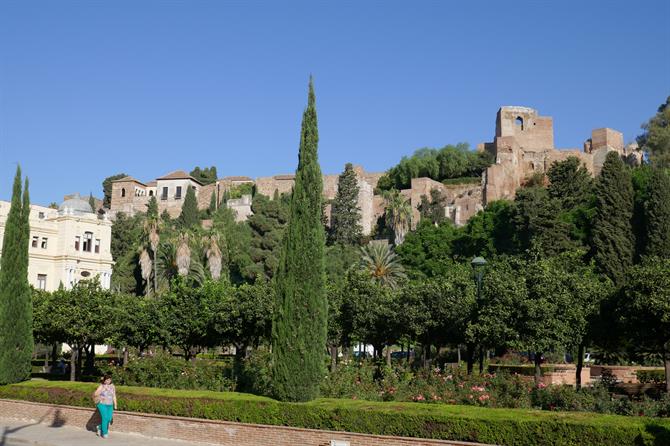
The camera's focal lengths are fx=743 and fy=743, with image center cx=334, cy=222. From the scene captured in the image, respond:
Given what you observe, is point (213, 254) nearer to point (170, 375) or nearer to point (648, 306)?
point (170, 375)

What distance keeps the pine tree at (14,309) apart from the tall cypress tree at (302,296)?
9530 mm

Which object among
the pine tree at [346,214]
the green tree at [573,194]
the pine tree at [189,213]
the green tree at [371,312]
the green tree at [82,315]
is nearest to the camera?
the green tree at [82,315]

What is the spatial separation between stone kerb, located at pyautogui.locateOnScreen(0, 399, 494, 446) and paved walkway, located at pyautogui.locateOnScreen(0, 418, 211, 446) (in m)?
0.22

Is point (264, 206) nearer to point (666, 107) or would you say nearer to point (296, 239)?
point (666, 107)

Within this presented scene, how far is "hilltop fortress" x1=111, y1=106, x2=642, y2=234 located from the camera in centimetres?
8862

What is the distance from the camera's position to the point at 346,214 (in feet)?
280

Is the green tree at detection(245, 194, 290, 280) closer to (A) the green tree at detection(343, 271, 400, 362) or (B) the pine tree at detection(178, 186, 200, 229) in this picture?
(B) the pine tree at detection(178, 186, 200, 229)

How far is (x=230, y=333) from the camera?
28.0 metres

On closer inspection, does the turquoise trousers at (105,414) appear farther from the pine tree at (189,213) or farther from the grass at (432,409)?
the pine tree at (189,213)

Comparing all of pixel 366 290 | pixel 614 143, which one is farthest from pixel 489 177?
pixel 366 290

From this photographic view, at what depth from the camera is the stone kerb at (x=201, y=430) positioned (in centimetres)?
1459

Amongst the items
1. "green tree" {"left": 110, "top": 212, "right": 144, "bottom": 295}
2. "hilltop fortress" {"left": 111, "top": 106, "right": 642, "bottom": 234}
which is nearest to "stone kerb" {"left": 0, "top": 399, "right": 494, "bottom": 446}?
"green tree" {"left": 110, "top": 212, "right": 144, "bottom": 295}

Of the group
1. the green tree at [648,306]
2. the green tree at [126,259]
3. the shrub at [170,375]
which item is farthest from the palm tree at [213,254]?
the green tree at [648,306]

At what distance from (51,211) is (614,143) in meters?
70.2
